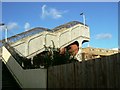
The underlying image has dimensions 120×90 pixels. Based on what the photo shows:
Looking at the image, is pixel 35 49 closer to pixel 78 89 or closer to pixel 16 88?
pixel 16 88

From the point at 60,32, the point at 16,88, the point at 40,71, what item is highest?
the point at 60,32

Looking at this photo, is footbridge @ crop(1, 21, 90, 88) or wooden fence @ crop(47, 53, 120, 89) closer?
wooden fence @ crop(47, 53, 120, 89)

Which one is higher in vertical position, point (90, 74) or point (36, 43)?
point (36, 43)

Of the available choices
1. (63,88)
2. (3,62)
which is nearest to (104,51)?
(3,62)

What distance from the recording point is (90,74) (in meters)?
8.55

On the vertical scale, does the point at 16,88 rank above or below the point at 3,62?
below

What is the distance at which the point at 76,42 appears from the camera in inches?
1233

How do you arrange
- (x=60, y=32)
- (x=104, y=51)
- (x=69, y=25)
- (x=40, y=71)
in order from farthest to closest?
(x=104, y=51) → (x=69, y=25) → (x=60, y=32) → (x=40, y=71)

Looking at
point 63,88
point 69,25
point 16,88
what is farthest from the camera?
point 69,25

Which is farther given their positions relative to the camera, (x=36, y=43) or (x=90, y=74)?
(x=36, y=43)

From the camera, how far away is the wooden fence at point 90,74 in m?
7.15

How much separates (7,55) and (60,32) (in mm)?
10456

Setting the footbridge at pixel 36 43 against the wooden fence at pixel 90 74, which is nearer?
the wooden fence at pixel 90 74

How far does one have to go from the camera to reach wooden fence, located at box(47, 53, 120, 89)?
7.15m
